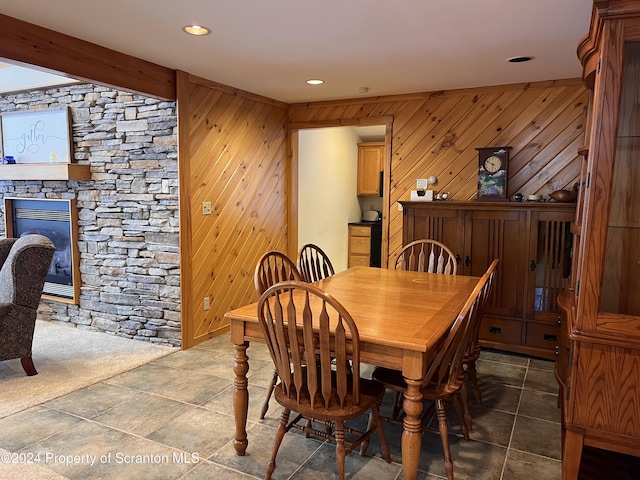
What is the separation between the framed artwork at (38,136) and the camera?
14.1 ft

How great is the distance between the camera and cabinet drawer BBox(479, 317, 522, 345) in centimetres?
382

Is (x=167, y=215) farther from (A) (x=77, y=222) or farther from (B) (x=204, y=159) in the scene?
(A) (x=77, y=222)

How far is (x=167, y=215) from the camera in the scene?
3.85m

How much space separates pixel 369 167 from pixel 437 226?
3407mm

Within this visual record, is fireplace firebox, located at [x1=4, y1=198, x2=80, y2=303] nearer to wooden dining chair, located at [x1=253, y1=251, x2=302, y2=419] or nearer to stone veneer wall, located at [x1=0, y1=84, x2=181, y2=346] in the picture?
stone veneer wall, located at [x1=0, y1=84, x2=181, y2=346]

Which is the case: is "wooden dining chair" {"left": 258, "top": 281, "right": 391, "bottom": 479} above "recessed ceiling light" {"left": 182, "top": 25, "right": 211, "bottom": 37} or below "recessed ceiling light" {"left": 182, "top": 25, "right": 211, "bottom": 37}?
below

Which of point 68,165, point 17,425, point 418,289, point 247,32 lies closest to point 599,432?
point 418,289

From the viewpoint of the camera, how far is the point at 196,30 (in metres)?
2.79

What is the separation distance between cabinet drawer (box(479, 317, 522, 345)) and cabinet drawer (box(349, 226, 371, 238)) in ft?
10.6

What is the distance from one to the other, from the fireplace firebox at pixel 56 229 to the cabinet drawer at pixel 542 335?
4.01m

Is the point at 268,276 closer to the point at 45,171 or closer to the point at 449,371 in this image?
the point at 449,371

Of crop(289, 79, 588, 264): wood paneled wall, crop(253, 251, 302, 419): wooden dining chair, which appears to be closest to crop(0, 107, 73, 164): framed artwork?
crop(289, 79, 588, 264): wood paneled wall

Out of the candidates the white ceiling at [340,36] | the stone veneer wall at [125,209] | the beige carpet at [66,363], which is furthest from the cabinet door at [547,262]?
the beige carpet at [66,363]

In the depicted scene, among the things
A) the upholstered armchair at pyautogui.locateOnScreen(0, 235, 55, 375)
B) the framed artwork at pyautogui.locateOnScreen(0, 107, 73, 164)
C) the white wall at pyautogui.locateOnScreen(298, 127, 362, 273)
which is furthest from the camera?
the white wall at pyautogui.locateOnScreen(298, 127, 362, 273)
